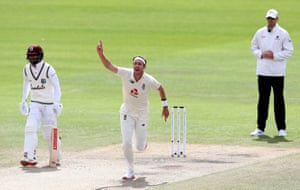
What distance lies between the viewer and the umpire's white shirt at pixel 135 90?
52.6 ft

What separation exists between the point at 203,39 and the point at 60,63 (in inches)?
319

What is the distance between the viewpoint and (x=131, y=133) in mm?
16062

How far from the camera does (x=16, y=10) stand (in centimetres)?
4838

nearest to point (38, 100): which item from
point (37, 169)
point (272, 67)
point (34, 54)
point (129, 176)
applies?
point (34, 54)

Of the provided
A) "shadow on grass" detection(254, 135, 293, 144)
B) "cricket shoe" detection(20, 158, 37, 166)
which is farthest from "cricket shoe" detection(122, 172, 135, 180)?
"shadow on grass" detection(254, 135, 293, 144)

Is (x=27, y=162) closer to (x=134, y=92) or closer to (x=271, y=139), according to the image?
(x=134, y=92)

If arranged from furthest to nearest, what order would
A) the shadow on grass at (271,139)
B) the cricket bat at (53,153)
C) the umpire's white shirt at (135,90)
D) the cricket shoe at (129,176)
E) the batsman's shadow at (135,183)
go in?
the shadow on grass at (271,139) < the cricket bat at (53,153) < the umpire's white shirt at (135,90) < the cricket shoe at (129,176) < the batsman's shadow at (135,183)

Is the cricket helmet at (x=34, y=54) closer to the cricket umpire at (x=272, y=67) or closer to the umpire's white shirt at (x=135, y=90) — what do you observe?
the umpire's white shirt at (x=135, y=90)

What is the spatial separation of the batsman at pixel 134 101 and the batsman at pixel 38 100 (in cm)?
149

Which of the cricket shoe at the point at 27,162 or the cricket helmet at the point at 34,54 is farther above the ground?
the cricket helmet at the point at 34,54

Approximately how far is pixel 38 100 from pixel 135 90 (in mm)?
2049

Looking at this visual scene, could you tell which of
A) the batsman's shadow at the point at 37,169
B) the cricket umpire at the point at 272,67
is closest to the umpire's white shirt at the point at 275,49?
the cricket umpire at the point at 272,67

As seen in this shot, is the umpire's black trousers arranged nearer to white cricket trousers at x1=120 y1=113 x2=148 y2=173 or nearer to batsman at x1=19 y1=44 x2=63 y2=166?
white cricket trousers at x1=120 y1=113 x2=148 y2=173

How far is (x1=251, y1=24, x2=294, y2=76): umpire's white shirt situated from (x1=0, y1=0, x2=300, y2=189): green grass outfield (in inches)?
51.8
